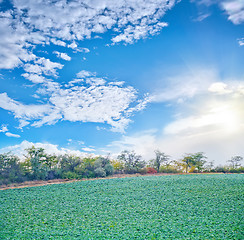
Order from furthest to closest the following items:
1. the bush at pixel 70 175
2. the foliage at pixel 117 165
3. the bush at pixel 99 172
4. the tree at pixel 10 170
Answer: the foliage at pixel 117 165
the bush at pixel 99 172
the bush at pixel 70 175
the tree at pixel 10 170

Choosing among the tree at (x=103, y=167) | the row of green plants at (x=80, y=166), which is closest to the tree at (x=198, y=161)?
the row of green plants at (x=80, y=166)

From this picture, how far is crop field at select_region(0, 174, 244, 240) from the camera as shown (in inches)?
377

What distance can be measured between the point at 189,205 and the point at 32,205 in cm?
1084

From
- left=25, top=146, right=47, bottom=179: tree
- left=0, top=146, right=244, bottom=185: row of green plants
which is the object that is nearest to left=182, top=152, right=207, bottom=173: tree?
left=0, top=146, right=244, bottom=185: row of green plants

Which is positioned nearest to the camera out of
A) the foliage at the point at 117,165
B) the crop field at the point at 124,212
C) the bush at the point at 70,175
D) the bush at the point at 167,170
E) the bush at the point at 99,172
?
the crop field at the point at 124,212

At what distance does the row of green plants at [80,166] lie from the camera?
2547 centimetres

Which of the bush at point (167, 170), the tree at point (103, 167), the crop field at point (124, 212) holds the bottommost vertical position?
the crop field at point (124, 212)

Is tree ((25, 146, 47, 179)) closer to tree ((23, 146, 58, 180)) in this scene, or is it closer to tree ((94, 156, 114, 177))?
tree ((23, 146, 58, 180))

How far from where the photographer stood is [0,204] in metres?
14.8

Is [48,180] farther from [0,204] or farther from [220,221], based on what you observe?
[220,221]

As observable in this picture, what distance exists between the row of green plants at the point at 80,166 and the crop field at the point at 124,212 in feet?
23.5

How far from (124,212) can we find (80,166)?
59.8 ft

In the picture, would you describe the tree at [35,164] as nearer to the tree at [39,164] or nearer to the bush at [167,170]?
the tree at [39,164]

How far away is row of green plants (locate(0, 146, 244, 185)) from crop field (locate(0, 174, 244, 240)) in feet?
23.5
